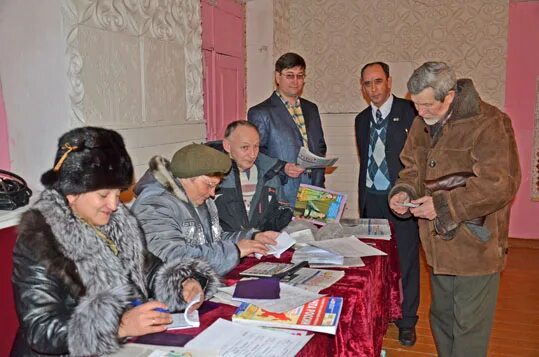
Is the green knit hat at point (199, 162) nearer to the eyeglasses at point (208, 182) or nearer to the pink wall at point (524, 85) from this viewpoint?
the eyeglasses at point (208, 182)

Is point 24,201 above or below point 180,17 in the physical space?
below

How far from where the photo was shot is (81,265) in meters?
1.35

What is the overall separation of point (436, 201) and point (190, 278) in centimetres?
113

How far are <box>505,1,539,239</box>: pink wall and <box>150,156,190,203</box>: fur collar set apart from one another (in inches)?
Answer: 181

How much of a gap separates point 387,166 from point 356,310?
1571mm

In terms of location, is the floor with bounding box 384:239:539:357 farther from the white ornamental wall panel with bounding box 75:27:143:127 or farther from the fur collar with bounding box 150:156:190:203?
the white ornamental wall panel with bounding box 75:27:143:127

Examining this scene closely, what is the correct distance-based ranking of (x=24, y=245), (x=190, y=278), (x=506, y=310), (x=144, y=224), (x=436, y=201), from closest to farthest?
(x=24, y=245), (x=190, y=278), (x=144, y=224), (x=436, y=201), (x=506, y=310)

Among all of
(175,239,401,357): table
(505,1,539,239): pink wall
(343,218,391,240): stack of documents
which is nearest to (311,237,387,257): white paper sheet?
(175,239,401,357): table

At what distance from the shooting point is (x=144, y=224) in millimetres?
1799

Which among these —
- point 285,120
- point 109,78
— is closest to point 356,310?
point 285,120

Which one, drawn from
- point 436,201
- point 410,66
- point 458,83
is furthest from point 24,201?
point 410,66

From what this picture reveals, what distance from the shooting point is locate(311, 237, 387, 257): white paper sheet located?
210 centimetres

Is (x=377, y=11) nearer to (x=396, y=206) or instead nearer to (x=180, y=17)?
(x=180, y=17)

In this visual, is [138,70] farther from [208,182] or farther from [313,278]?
[313,278]
